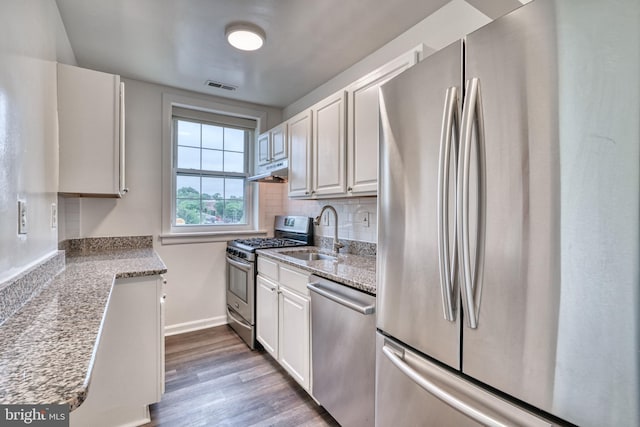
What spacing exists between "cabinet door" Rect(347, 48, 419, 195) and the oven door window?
1.33 metres

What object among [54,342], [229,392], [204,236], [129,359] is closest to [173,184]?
[204,236]

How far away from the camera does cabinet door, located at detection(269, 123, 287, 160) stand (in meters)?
2.80

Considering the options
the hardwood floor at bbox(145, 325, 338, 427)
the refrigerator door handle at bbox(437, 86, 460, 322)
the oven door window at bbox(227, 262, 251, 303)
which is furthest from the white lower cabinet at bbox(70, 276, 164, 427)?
the refrigerator door handle at bbox(437, 86, 460, 322)

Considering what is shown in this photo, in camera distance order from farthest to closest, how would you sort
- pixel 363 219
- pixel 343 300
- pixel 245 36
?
pixel 363 219, pixel 245 36, pixel 343 300

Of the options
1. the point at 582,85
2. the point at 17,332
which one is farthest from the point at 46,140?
the point at 582,85

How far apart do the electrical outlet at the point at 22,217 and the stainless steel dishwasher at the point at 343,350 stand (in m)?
1.34

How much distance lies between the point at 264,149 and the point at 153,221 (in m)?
1.30

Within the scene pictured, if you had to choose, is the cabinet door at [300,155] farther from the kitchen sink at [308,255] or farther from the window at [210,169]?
the window at [210,169]

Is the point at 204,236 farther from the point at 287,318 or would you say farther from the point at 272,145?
the point at 287,318

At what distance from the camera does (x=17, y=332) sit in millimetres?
861

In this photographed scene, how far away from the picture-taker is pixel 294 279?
Result: 6.72 feet

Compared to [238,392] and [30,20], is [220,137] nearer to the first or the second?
[30,20]

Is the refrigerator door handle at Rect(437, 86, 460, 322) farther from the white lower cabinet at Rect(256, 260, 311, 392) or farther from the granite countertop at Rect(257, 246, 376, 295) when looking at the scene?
the white lower cabinet at Rect(256, 260, 311, 392)

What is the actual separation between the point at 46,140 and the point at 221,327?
2.31 metres
